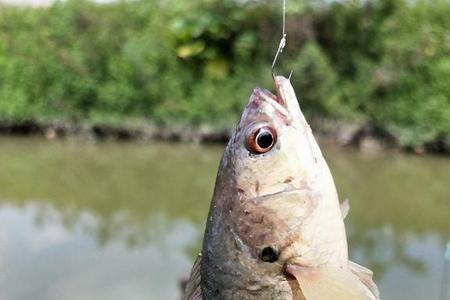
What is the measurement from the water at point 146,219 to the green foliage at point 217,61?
3.37 ft

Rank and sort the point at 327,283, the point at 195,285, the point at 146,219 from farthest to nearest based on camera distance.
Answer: the point at 146,219 → the point at 195,285 → the point at 327,283

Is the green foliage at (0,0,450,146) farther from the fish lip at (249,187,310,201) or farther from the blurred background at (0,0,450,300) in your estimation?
the fish lip at (249,187,310,201)

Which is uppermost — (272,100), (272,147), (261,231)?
(272,100)

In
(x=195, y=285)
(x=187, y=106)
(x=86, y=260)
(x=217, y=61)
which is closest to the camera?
(x=195, y=285)

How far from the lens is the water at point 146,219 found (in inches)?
238

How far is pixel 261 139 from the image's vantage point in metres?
1.44

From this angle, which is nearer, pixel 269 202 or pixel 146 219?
pixel 269 202

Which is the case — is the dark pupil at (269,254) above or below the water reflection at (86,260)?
below

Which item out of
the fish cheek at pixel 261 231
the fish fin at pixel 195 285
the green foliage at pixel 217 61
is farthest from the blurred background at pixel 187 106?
the fish cheek at pixel 261 231

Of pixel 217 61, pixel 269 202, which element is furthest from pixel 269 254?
pixel 217 61

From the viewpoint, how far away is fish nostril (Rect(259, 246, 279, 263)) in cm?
135

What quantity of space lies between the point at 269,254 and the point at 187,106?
11.6m

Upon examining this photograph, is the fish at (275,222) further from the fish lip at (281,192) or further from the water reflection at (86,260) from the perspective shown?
the water reflection at (86,260)

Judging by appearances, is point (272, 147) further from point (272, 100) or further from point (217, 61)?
point (217, 61)
